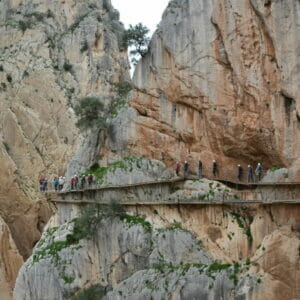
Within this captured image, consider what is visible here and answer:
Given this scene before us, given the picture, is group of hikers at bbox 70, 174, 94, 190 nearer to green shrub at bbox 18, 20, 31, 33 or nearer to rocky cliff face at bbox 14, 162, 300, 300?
rocky cliff face at bbox 14, 162, 300, 300

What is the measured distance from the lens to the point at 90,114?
1431 inches

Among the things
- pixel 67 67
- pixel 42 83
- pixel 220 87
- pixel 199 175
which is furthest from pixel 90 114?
pixel 67 67

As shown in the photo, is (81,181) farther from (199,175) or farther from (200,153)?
(199,175)

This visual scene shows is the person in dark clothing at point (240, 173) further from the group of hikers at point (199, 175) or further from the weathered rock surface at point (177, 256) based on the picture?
the weathered rock surface at point (177, 256)

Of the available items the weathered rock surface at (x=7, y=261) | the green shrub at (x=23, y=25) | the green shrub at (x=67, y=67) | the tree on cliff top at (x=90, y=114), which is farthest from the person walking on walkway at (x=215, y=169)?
the green shrub at (x=23, y=25)

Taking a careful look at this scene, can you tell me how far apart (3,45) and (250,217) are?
138 ft

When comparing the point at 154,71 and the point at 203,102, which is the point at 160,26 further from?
the point at 203,102

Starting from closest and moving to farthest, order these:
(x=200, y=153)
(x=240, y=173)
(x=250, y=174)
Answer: (x=250, y=174) → (x=240, y=173) → (x=200, y=153)

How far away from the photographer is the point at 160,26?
1378 inches

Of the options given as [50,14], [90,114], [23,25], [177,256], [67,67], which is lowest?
[177,256]

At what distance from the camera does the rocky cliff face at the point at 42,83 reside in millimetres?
55156

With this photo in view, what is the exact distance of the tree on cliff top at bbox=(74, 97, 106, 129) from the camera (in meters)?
36.0

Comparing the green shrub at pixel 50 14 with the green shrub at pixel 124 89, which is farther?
the green shrub at pixel 50 14

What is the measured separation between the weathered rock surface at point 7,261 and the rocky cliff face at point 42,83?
168 inches
